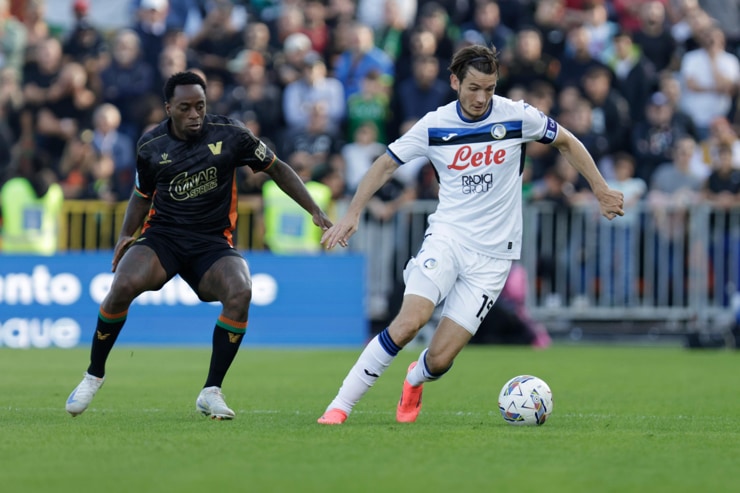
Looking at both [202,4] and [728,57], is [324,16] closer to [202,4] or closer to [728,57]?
[202,4]

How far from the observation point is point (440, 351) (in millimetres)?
9094

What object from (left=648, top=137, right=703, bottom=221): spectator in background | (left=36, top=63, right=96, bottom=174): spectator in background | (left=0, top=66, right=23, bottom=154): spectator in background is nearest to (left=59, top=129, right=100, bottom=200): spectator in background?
(left=36, top=63, right=96, bottom=174): spectator in background

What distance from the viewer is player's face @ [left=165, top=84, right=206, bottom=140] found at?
9.31 m

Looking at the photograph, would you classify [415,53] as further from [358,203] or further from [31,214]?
[358,203]

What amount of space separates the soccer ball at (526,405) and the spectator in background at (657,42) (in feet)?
43.6

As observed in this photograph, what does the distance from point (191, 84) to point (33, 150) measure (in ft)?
41.2

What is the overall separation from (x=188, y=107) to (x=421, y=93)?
11.5 meters

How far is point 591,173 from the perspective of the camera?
30.4ft

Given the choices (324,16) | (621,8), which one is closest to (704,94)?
(621,8)

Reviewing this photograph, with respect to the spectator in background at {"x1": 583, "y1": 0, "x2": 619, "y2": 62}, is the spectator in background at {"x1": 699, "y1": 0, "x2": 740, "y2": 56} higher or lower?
higher

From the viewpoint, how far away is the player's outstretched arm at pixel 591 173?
9125 mm

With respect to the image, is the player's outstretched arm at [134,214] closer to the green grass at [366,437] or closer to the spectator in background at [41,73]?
the green grass at [366,437]

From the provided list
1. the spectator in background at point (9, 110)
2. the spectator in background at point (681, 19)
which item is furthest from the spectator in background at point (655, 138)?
the spectator in background at point (9, 110)

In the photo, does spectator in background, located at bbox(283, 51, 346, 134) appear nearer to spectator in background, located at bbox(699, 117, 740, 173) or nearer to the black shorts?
spectator in background, located at bbox(699, 117, 740, 173)
